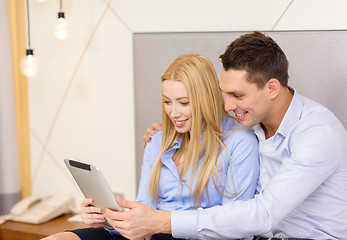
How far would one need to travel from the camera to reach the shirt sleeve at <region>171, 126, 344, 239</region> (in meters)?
1.44

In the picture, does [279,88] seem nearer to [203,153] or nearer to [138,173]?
[203,153]

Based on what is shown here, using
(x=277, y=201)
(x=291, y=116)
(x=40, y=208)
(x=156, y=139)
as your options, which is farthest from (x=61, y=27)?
(x=277, y=201)

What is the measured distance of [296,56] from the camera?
6.36ft

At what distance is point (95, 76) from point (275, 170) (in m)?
1.16

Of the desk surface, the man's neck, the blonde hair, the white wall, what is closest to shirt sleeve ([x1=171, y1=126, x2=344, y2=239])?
the man's neck

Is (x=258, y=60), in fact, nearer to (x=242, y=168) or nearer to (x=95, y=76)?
(x=242, y=168)

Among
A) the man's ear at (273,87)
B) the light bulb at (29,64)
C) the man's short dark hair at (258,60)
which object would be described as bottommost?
the man's ear at (273,87)

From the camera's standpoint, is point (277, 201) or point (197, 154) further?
point (197, 154)

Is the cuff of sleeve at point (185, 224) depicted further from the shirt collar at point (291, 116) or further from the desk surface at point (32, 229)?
the desk surface at point (32, 229)

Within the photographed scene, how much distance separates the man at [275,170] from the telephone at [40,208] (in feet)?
3.27

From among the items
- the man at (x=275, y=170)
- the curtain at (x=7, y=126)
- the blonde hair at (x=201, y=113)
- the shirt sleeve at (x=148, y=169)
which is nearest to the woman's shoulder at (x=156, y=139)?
the shirt sleeve at (x=148, y=169)

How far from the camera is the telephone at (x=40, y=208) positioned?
7.94ft

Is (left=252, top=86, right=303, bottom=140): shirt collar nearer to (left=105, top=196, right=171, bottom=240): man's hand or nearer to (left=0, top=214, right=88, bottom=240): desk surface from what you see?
(left=105, top=196, right=171, bottom=240): man's hand

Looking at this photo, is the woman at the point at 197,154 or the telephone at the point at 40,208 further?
the telephone at the point at 40,208
